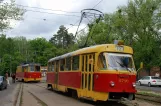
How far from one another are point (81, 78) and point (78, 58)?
4.29 feet

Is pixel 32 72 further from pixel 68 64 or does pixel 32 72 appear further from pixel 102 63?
pixel 102 63

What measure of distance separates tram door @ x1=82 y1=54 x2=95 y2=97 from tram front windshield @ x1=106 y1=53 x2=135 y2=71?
1.06 m

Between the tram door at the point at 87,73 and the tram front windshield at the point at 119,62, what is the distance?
106cm

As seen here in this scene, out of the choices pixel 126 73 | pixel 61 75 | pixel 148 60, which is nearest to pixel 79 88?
pixel 126 73

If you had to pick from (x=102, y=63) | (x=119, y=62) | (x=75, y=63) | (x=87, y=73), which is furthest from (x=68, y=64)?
(x=119, y=62)

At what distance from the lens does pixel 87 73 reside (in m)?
17.2

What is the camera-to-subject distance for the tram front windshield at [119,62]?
1577 centimetres

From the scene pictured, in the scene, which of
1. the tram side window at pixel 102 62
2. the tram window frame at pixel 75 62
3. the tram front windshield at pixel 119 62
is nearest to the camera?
the tram front windshield at pixel 119 62

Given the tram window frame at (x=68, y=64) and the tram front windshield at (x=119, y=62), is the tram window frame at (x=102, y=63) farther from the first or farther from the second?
the tram window frame at (x=68, y=64)

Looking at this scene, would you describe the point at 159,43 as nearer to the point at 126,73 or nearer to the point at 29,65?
the point at 29,65

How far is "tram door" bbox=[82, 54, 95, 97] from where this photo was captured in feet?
54.7

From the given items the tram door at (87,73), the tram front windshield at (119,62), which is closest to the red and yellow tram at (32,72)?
the tram door at (87,73)

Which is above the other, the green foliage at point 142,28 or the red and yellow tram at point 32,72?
the green foliage at point 142,28

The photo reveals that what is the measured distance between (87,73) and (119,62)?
6.75ft
